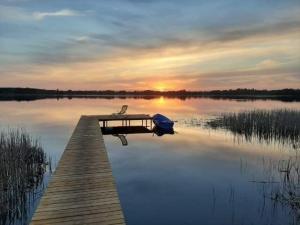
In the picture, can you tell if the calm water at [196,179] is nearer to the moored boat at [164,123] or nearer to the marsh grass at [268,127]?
the marsh grass at [268,127]

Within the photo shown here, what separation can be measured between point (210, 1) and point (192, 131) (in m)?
9.80

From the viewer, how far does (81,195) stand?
20.5 feet

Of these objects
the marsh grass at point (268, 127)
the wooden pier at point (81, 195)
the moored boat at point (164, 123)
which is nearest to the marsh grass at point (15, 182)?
the wooden pier at point (81, 195)

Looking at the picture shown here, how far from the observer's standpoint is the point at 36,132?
917 inches

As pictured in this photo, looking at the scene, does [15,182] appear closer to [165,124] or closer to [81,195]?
[81,195]

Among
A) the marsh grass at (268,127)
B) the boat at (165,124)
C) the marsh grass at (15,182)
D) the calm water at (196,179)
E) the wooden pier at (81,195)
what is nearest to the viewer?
the wooden pier at (81,195)

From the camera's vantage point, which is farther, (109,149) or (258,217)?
(109,149)

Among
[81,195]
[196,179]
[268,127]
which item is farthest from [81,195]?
[268,127]

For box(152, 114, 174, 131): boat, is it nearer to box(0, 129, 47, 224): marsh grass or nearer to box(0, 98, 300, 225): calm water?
box(0, 98, 300, 225): calm water

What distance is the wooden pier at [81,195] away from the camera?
5.16 metres

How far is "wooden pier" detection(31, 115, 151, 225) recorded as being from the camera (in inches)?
203

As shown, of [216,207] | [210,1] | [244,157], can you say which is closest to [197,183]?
[216,207]

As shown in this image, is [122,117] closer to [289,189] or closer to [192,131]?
[192,131]

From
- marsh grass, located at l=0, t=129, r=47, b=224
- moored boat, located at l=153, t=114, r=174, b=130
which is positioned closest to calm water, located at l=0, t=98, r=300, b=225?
moored boat, located at l=153, t=114, r=174, b=130
